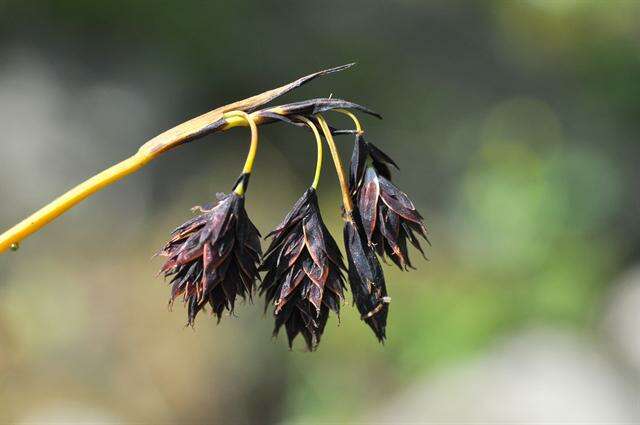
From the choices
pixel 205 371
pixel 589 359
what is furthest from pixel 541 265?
pixel 205 371

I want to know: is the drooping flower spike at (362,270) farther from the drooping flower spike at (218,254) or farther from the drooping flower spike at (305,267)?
the drooping flower spike at (218,254)

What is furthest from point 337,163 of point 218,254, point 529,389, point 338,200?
point 338,200

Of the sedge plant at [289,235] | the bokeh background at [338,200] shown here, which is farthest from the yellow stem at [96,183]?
the bokeh background at [338,200]

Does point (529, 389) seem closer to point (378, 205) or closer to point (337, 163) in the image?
point (378, 205)

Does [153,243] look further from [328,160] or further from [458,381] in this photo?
[458,381]

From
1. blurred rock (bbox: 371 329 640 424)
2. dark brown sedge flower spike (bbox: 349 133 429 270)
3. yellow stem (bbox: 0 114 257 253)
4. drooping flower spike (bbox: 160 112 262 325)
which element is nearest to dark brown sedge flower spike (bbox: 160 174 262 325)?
drooping flower spike (bbox: 160 112 262 325)
